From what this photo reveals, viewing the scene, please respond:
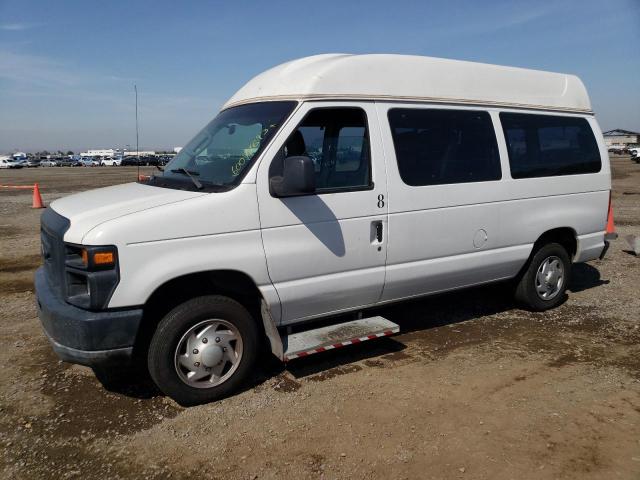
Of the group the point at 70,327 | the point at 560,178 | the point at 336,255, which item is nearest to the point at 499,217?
the point at 560,178

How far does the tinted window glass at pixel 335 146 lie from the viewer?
13.5 feet

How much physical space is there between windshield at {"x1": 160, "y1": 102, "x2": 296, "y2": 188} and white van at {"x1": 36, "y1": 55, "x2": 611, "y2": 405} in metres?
0.02

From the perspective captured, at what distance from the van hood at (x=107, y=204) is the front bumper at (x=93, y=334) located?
51 centimetres

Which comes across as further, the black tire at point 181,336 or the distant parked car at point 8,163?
the distant parked car at point 8,163

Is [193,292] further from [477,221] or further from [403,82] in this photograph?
[477,221]

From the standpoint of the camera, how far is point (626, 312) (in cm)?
595

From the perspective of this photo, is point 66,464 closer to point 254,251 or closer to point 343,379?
point 254,251

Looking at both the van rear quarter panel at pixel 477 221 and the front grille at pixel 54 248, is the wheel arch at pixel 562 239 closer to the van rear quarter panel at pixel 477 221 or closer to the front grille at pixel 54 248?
the van rear quarter panel at pixel 477 221

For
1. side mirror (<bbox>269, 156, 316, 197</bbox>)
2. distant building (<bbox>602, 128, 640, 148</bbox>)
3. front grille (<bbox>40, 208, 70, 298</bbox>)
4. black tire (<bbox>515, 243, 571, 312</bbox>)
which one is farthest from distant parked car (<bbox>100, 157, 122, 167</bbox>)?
distant building (<bbox>602, 128, 640, 148</bbox>)

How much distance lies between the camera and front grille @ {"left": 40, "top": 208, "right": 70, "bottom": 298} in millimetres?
3631

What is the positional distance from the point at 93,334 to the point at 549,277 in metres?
4.78

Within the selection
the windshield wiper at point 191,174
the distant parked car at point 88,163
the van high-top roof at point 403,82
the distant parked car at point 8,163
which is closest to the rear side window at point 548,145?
the van high-top roof at point 403,82

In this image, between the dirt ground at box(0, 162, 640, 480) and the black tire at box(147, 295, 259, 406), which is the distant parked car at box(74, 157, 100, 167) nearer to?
the dirt ground at box(0, 162, 640, 480)

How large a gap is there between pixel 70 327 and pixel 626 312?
5.72 metres
